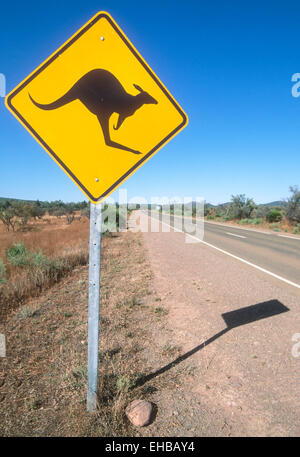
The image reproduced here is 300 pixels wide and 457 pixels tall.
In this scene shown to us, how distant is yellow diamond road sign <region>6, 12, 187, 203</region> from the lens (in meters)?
1.61

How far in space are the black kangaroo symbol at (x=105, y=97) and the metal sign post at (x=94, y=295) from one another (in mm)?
542

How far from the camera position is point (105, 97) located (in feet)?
5.55

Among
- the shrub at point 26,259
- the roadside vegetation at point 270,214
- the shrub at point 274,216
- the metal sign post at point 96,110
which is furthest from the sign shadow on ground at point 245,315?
the shrub at point 274,216

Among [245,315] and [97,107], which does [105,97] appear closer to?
[97,107]

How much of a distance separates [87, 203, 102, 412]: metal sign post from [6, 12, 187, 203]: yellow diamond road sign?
0.49ft

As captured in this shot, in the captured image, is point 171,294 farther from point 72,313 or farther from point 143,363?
point 143,363

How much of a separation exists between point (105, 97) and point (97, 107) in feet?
0.31

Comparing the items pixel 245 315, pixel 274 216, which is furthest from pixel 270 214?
pixel 245 315

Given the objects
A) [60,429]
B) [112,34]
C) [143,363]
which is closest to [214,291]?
[143,363]

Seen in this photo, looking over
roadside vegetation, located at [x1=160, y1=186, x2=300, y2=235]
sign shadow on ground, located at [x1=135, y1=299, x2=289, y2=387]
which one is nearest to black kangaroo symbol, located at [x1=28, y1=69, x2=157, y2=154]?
sign shadow on ground, located at [x1=135, y1=299, x2=289, y2=387]

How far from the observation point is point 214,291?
202 inches

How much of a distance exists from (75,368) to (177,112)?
8.51ft

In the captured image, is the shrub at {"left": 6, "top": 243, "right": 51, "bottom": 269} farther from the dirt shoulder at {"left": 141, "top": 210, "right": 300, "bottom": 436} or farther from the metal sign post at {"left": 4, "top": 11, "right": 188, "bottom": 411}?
Result: the metal sign post at {"left": 4, "top": 11, "right": 188, "bottom": 411}

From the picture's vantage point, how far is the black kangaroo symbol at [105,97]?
1.64m
